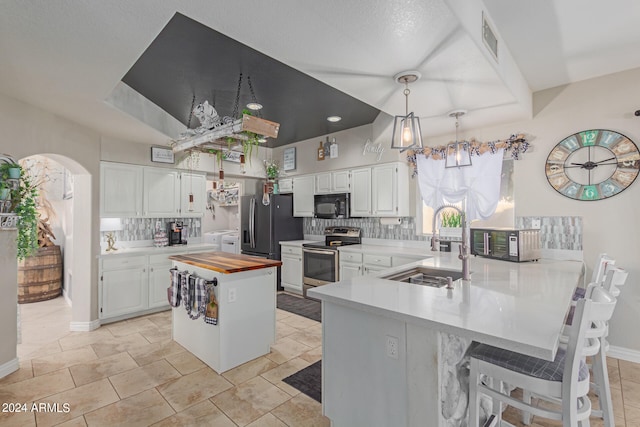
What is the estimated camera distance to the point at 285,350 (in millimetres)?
3088

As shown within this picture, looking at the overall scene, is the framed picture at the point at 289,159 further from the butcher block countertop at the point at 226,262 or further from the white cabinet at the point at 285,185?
→ the butcher block countertop at the point at 226,262

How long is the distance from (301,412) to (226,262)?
4.65ft

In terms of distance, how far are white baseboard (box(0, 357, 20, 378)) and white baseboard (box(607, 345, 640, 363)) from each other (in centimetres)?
547

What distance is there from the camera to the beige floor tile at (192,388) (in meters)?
2.27

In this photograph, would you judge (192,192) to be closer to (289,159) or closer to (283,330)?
(289,159)

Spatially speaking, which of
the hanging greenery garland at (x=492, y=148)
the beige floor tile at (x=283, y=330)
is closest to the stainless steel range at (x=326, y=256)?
the beige floor tile at (x=283, y=330)

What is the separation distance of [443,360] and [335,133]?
4142 mm

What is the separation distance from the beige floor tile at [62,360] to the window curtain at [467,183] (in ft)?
13.8

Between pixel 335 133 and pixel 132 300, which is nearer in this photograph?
pixel 132 300

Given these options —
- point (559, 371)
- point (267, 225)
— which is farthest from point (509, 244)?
point (267, 225)

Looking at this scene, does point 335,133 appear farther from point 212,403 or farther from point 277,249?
point 212,403

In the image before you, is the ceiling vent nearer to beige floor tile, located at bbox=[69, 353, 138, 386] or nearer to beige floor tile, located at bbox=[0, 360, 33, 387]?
beige floor tile, located at bbox=[69, 353, 138, 386]

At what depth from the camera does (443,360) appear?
146cm

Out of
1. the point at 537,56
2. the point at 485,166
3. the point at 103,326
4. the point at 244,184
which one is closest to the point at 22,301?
the point at 103,326
